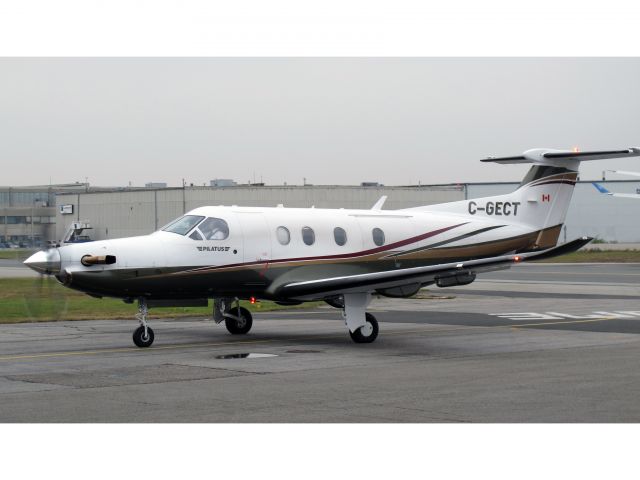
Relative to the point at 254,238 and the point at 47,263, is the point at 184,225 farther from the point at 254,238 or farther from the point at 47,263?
the point at 47,263

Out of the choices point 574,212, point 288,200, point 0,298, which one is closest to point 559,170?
point 0,298

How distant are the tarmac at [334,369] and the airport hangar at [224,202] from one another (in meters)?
33.6

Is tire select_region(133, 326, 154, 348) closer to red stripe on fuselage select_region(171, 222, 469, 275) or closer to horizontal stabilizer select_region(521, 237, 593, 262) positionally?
red stripe on fuselage select_region(171, 222, 469, 275)

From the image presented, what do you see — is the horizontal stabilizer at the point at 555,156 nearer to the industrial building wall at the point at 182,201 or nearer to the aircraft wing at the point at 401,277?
the aircraft wing at the point at 401,277

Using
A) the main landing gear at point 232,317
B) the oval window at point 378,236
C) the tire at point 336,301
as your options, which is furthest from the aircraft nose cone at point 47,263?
the oval window at point 378,236

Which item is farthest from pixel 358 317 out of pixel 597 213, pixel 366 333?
pixel 597 213

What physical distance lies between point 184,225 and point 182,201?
1758 inches

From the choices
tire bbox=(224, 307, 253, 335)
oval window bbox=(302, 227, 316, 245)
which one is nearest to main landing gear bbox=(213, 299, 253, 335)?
tire bbox=(224, 307, 253, 335)

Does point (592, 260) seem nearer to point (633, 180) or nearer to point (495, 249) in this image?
point (633, 180)

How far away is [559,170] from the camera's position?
2417cm

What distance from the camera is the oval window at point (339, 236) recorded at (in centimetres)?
2195

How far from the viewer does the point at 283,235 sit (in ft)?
69.8

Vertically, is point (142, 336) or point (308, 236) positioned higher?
point (308, 236)

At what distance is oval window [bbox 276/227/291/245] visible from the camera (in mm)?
21188
